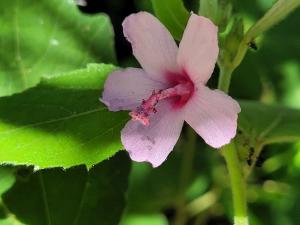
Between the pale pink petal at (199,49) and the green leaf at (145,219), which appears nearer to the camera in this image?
the pale pink petal at (199,49)

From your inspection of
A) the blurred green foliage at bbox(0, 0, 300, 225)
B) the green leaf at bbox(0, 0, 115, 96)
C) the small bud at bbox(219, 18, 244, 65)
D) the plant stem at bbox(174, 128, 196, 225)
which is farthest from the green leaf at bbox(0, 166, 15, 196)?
the plant stem at bbox(174, 128, 196, 225)

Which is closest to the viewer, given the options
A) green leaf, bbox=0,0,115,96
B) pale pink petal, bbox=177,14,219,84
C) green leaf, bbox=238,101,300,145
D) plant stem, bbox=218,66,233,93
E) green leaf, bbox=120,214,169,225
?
pale pink petal, bbox=177,14,219,84

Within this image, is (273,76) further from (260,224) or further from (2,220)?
(2,220)

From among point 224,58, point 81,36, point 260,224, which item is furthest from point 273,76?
point 224,58

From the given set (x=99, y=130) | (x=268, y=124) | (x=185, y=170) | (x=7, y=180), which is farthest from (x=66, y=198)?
(x=185, y=170)

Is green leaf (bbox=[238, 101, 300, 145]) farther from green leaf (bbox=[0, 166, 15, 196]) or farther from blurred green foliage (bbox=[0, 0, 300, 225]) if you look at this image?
green leaf (bbox=[0, 166, 15, 196])

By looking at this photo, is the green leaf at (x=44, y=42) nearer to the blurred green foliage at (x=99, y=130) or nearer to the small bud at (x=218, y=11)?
the blurred green foliage at (x=99, y=130)

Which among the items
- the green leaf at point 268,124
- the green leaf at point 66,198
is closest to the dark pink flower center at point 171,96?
the green leaf at point 268,124
